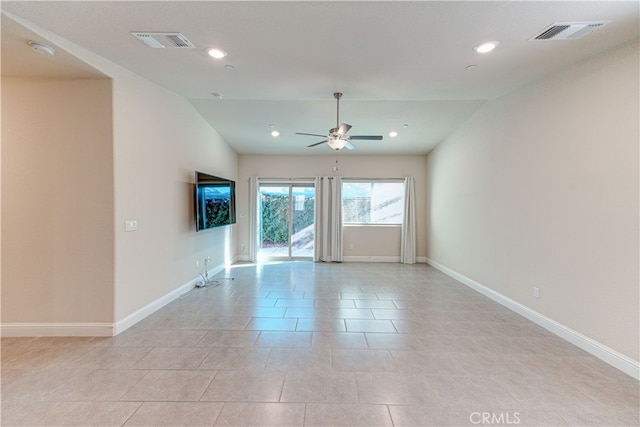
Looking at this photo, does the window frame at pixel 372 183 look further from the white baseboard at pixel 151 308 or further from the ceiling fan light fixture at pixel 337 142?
the white baseboard at pixel 151 308

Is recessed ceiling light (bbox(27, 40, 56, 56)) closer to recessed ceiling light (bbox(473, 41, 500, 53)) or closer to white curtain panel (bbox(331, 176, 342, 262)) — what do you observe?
recessed ceiling light (bbox(473, 41, 500, 53))

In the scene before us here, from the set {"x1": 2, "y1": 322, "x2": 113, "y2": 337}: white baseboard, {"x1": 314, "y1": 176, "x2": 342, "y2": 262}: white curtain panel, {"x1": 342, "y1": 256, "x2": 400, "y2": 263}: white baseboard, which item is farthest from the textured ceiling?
{"x1": 342, "y1": 256, "x2": 400, "y2": 263}: white baseboard

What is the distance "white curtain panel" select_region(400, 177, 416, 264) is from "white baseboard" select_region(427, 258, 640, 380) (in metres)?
2.60

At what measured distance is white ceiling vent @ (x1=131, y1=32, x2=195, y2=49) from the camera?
233 centimetres

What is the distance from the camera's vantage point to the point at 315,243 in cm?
707

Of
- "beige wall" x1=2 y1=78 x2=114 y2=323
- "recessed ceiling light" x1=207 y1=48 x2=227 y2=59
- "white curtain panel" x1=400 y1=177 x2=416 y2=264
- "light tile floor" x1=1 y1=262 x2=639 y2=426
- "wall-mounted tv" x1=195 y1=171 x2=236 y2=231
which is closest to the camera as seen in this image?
"light tile floor" x1=1 y1=262 x2=639 y2=426

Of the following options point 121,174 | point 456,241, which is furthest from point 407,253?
point 121,174

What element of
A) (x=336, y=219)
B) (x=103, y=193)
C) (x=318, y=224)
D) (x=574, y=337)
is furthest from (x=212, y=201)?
(x=574, y=337)

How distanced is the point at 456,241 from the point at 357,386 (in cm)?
409

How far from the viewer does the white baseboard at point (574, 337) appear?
2266mm

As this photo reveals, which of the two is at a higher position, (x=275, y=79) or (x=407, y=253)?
(x=275, y=79)

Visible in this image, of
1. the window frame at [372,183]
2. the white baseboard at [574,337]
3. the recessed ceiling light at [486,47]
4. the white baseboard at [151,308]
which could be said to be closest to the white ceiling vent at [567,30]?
the recessed ceiling light at [486,47]

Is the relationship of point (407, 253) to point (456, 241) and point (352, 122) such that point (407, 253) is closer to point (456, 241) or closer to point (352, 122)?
point (456, 241)

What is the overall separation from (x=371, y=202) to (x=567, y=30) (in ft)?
17.0
